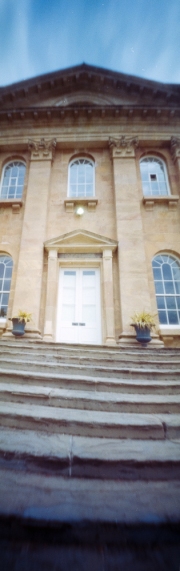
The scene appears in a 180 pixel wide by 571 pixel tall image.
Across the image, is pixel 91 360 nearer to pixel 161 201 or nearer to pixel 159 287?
pixel 159 287

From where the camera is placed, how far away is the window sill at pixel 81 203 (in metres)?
7.91

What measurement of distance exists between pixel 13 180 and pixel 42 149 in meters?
1.70

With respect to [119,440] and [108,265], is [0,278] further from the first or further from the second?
[119,440]

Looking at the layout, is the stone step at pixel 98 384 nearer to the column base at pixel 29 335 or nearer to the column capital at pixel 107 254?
the column base at pixel 29 335

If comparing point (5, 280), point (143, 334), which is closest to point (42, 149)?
point (5, 280)

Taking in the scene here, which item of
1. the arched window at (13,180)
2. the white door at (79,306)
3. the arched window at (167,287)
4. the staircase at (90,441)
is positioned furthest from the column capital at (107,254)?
the arched window at (13,180)

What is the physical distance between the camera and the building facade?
22.3ft

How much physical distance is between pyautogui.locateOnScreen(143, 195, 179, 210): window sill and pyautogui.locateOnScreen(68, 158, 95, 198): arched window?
208cm

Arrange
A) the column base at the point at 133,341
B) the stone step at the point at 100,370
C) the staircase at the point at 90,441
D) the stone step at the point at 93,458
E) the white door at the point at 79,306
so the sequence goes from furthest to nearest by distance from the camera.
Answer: the white door at the point at 79,306 → the column base at the point at 133,341 → the stone step at the point at 100,370 → the stone step at the point at 93,458 → the staircase at the point at 90,441

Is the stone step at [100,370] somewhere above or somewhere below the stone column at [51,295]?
below

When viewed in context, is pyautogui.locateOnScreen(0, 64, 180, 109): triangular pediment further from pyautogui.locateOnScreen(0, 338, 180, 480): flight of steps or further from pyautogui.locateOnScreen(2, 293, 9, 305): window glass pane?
pyautogui.locateOnScreen(0, 338, 180, 480): flight of steps

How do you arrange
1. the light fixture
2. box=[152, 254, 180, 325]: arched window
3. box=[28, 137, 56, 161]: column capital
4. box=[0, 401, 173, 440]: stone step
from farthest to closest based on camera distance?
box=[28, 137, 56, 161]: column capital, the light fixture, box=[152, 254, 180, 325]: arched window, box=[0, 401, 173, 440]: stone step

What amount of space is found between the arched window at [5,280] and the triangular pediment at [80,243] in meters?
1.49

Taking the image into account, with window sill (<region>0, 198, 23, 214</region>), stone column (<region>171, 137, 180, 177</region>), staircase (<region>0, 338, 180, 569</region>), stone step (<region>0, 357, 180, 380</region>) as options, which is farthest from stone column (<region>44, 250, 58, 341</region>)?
stone column (<region>171, 137, 180, 177</region>)
